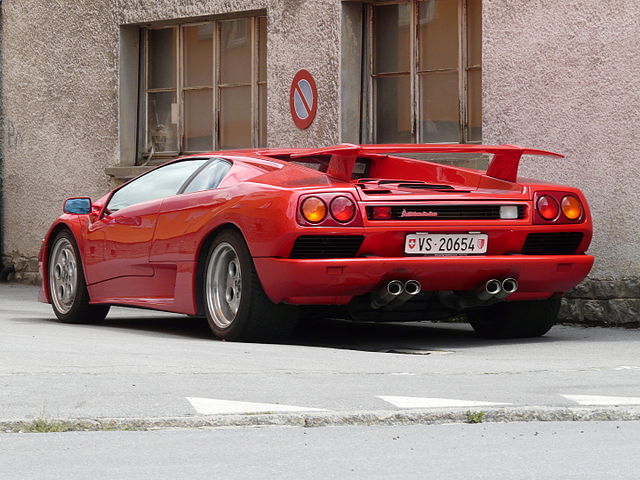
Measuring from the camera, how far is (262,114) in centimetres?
1499

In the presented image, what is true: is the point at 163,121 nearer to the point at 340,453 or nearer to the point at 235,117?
the point at 235,117

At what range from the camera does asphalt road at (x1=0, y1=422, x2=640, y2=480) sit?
4.85 m

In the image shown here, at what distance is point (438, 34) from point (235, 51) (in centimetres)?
285

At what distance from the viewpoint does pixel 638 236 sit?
11.2 meters

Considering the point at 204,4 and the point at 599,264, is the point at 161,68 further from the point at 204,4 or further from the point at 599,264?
the point at 599,264

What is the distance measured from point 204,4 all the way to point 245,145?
1.49 m

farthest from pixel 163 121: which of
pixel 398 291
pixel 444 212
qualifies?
pixel 398 291

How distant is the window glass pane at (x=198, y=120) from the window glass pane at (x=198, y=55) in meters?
0.12

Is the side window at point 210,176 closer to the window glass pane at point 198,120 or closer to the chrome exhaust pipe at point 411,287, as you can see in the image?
the chrome exhaust pipe at point 411,287

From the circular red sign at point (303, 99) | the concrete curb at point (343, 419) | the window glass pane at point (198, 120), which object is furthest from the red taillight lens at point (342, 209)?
the window glass pane at point (198, 120)

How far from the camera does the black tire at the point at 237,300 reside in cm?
876

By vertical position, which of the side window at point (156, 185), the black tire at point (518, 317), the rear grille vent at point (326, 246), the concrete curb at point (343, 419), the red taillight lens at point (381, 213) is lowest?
the concrete curb at point (343, 419)

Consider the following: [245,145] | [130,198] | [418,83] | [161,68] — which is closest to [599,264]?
[418,83]

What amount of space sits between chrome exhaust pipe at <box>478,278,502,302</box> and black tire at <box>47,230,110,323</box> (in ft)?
10.6
